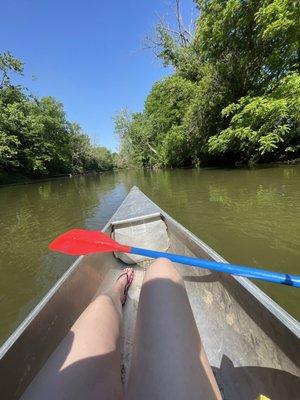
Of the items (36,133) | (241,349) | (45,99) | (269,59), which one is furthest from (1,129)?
(241,349)

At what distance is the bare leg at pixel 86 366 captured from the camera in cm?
110

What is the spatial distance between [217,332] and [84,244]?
1.40 m

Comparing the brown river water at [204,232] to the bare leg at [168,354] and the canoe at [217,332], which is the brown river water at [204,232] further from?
the bare leg at [168,354]

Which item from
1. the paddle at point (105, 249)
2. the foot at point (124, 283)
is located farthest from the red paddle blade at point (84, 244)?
the foot at point (124, 283)

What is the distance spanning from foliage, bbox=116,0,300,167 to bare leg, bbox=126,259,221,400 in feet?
37.6

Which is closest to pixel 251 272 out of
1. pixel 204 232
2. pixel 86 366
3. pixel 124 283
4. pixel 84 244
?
pixel 86 366

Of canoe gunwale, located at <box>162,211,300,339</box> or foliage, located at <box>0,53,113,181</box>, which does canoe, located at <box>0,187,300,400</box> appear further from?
foliage, located at <box>0,53,113,181</box>

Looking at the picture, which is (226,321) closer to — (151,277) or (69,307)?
(151,277)

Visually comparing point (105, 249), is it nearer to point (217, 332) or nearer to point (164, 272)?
point (164, 272)

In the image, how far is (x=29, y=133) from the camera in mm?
27578

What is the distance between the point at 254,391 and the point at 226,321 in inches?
19.5

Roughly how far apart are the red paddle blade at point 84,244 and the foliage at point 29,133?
20574 millimetres

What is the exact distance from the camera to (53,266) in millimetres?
4242

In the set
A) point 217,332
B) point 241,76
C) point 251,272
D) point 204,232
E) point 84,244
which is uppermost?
point 241,76
